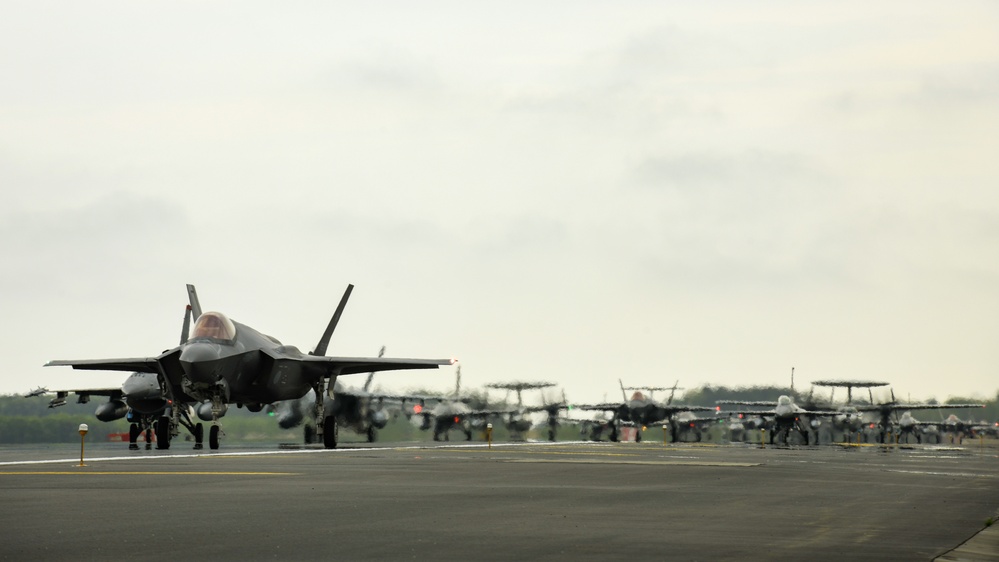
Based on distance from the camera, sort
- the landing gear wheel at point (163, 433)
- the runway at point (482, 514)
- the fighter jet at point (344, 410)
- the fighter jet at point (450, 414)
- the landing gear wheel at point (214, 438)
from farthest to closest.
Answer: the fighter jet at point (450, 414), the fighter jet at point (344, 410), the landing gear wheel at point (163, 433), the landing gear wheel at point (214, 438), the runway at point (482, 514)

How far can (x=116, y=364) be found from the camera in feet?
123

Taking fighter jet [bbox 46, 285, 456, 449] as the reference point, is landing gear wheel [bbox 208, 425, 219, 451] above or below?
below

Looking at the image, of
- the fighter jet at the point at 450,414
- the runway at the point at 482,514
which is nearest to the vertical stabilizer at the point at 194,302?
the runway at the point at 482,514

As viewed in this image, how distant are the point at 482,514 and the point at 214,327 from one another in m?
23.0

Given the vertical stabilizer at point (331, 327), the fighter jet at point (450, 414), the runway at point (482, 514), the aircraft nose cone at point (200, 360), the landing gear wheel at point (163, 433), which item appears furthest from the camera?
the fighter jet at point (450, 414)

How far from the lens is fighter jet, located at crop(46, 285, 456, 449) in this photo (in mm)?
34531

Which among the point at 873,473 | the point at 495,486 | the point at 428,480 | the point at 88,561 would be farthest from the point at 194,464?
the point at 88,561

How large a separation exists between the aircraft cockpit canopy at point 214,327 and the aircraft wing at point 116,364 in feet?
7.98

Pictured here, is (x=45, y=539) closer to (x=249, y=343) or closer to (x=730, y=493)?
(x=730, y=493)

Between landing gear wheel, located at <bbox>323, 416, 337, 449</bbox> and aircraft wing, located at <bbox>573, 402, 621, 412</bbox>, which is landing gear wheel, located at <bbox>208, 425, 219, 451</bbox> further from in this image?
aircraft wing, located at <bbox>573, 402, 621, 412</bbox>

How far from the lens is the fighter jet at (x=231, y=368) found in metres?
34.5

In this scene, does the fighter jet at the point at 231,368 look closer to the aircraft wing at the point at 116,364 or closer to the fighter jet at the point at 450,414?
the aircraft wing at the point at 116,364

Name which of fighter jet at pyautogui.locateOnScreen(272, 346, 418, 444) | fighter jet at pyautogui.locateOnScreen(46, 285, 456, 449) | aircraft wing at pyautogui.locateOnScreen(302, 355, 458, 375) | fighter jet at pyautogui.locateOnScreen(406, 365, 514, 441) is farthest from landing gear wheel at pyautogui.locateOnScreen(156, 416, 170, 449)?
fighter jet at pyautogui.locateOnScreen(406, 365, 514, 441)

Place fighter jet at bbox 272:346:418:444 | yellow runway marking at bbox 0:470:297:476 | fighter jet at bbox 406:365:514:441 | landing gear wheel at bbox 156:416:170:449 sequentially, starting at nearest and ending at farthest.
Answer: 1. yellow runway marking at bbox 0:470:297:476
2. landing gear wheel at bbox 156:416:170:449
3. fighter jet at bbox 272:346:418:444
4. fighter jet at bbox 406:365:514:441
